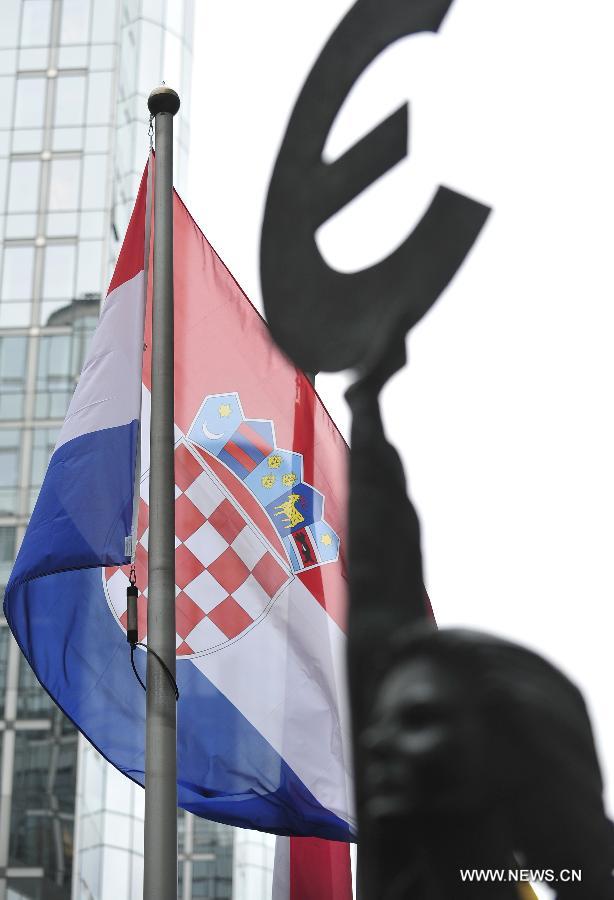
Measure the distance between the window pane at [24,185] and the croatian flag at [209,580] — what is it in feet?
108

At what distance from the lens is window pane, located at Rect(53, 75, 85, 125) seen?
130ft

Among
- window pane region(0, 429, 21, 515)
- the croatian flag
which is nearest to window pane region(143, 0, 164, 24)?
window pane region(0, 429, 21, 515)

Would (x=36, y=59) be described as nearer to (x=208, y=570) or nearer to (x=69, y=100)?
(x=69, y=100)

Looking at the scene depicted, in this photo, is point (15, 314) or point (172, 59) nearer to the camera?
point (15, 314)

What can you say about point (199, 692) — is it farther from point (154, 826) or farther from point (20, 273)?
point (20, 273)

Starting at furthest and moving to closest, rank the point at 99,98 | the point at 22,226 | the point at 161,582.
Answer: the point at 99,98 → the point at 22,226 → the point at 161,582

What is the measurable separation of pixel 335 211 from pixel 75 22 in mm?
41320

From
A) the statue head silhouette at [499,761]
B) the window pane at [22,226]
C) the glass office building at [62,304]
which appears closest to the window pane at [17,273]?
the glass office building at [62,304]

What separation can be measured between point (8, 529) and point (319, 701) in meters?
29.6

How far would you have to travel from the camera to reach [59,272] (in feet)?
125

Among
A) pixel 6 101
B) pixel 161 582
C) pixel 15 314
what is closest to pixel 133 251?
pixel 161 582

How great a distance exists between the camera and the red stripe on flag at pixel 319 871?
8.13 metres

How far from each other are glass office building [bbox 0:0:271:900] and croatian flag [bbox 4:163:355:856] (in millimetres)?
26666

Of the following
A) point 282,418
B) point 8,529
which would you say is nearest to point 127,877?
point 8,529
